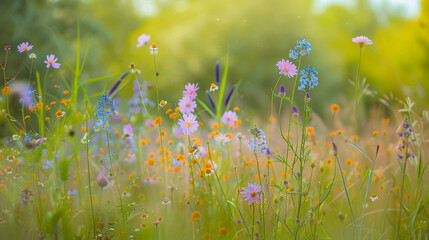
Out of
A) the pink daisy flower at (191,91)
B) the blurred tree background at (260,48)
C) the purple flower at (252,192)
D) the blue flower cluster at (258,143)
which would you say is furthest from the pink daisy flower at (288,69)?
the blurred tree background at (260,48)

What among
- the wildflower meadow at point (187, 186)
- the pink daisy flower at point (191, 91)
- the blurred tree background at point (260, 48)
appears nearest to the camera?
the wildflower meadow at point (187, 186)

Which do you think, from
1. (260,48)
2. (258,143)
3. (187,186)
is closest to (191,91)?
(258,143)

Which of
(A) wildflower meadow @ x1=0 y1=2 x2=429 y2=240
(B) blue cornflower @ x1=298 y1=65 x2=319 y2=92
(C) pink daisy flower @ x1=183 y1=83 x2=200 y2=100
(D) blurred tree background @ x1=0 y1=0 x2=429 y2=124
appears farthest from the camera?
(D) blurred tree background @ x1=0 y1=0 x2=429 y2=124

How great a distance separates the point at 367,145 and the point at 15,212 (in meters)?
2.65

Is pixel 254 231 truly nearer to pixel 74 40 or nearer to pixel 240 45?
pixel 74 40

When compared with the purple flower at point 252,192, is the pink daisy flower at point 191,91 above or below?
above

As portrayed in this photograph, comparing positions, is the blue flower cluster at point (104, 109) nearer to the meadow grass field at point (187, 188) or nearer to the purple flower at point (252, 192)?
the meadow grass field at point (187, 188)

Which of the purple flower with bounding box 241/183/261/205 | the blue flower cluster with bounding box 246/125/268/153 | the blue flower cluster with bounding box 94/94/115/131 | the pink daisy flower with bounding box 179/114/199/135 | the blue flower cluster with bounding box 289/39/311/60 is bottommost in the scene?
the purple flower with bounding box 241/183/261/205

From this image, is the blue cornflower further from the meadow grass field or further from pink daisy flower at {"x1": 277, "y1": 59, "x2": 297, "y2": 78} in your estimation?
pink daisy flower at {"x1": 277, "y1": 59, "x2": 297, "y2": 78}

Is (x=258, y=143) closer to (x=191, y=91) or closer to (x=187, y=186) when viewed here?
(x=191, y=91)

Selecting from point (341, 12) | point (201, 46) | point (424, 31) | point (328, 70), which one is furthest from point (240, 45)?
point (341, 12)

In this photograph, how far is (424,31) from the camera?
10062mm

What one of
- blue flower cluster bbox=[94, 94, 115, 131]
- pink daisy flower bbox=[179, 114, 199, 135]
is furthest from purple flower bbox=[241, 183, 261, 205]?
blue flower cluster bbox=[94, 94, 115, 131]

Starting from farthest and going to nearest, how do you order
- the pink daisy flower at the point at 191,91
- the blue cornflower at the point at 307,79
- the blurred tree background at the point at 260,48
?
the blurred tree background at the point at 260,48 < the pink daisy flower at the point at 191,91 < the blue cornflower at the point at 307,79
